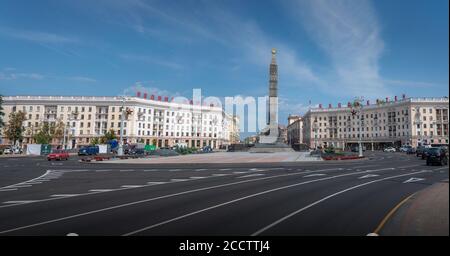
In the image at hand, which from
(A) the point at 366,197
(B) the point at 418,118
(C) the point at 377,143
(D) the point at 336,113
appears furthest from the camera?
(D) the point at 336,113

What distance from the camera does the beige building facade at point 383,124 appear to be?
113 meters

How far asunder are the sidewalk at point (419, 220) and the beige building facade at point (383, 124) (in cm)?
7965

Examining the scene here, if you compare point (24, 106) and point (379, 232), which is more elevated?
point (24, 106)

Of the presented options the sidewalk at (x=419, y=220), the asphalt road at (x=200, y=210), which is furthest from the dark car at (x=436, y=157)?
the sidewalk at (x=419, y=220)

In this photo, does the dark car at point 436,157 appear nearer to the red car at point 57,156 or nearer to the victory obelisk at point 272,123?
the victory obelisk at point 272,123

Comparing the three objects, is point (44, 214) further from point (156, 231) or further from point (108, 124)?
point (108, 124)

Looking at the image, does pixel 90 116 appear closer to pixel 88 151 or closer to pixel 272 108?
pixel 88 151

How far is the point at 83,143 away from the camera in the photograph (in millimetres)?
121938

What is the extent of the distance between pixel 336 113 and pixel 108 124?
101 meters

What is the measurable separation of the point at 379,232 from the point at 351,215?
194 cm

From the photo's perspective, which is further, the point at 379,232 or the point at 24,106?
the point at 24,106

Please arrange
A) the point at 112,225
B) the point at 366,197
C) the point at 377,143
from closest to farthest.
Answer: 1. the point at 112,225
2. the point at 366,197
3. the point at 377,143

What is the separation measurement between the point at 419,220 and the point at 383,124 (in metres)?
136
